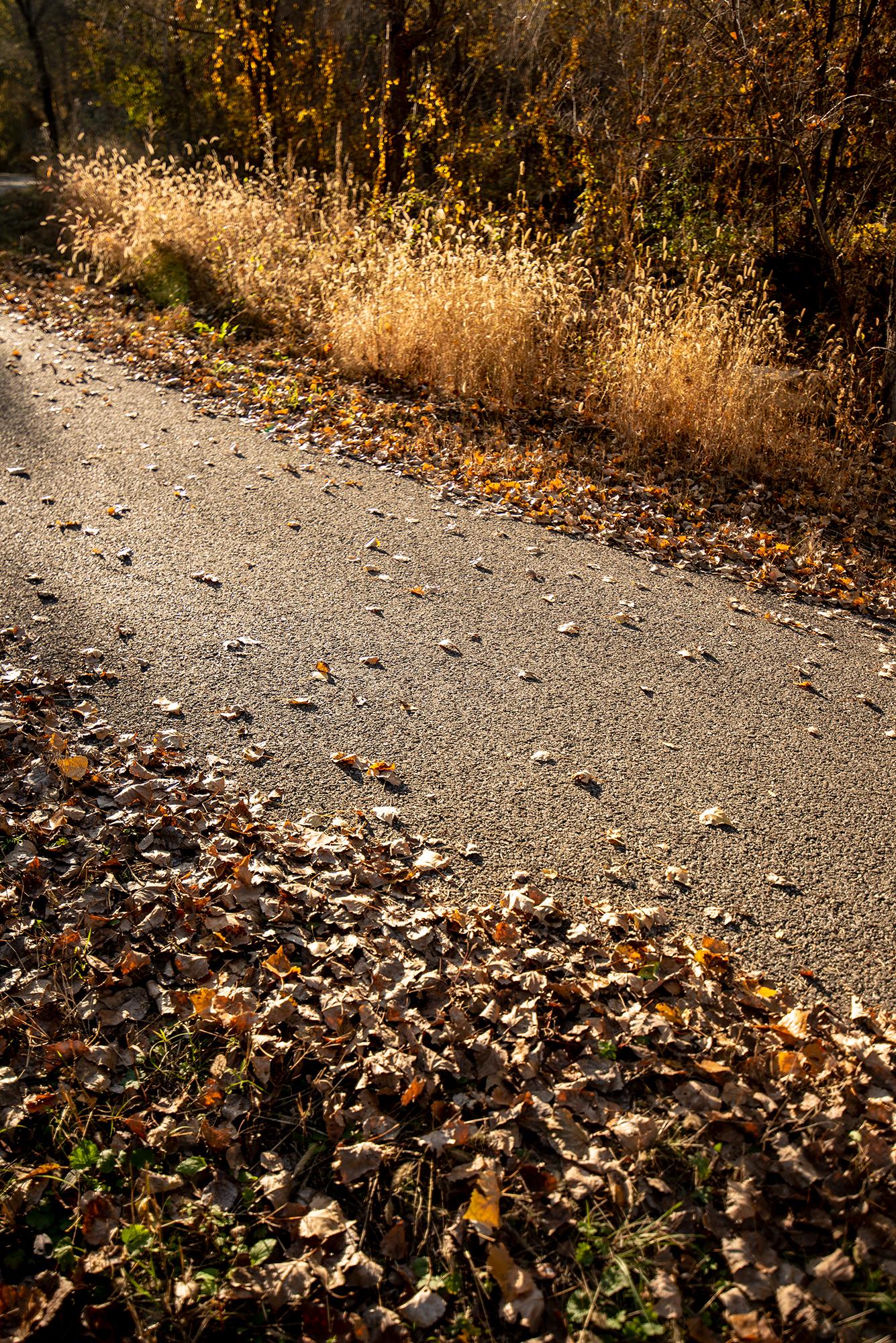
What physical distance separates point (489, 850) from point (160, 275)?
9.68 m

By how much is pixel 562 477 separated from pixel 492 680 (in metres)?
2.95

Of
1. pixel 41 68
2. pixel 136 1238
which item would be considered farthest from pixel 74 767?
pixel 41 68

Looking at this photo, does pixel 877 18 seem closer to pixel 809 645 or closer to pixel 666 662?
pixel 809 645

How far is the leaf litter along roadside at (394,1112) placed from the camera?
206cm

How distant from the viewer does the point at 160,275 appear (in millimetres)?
10391

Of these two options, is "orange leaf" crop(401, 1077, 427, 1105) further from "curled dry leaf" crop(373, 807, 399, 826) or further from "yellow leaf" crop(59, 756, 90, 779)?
"yellow leaf" crop(59, 756, 90, 779)

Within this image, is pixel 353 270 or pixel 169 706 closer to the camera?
pixel 169 706

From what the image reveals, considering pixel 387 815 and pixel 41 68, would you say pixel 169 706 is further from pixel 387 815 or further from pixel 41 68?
pixel 41 68

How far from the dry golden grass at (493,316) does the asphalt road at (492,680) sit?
204 centimetres

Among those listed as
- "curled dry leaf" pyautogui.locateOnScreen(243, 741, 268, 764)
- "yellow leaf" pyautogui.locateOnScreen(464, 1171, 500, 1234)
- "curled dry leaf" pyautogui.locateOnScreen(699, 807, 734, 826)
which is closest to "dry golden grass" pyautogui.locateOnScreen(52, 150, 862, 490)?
"curled dry leaf" pyautogui.locateOnScreen(699, 807, 734, 826)

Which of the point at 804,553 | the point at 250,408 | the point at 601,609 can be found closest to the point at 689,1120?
the point at 601,609

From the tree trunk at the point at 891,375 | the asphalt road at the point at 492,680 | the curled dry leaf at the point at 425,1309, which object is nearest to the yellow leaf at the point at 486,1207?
the curled dry leaf at the point at 425,1309

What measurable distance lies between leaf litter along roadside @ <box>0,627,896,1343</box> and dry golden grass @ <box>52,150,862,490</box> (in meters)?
5.21

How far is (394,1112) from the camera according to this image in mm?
2479
